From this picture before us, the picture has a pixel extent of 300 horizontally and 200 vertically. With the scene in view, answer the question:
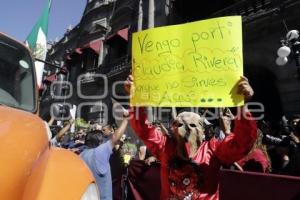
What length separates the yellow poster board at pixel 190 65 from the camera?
3209 mm

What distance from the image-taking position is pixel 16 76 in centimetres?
351

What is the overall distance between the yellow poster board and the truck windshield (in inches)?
37.5

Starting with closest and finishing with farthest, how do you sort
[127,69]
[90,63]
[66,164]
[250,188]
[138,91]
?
[66,164] → [138,91] → [250,188] → [127,69] → [90,63]

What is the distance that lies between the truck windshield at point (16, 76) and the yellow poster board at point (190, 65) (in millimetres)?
953

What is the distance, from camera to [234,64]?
3.20 metres

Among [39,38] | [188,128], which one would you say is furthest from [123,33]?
[188,128]

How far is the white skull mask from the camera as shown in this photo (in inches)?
123

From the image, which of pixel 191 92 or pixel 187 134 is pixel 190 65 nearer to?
pixel 191 92

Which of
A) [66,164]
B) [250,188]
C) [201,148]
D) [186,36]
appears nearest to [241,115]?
[201,148]

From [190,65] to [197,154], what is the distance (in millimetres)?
832

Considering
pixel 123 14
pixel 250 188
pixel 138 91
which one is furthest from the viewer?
pixel 123 14

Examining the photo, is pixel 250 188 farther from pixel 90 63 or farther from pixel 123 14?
pixel 90 63

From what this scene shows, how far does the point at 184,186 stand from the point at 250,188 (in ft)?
Answer: 9.19

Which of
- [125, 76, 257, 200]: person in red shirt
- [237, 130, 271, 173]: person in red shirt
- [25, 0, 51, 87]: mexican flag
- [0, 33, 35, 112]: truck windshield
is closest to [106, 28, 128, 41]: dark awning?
[25, 0, 51, 87]: mexican flag
